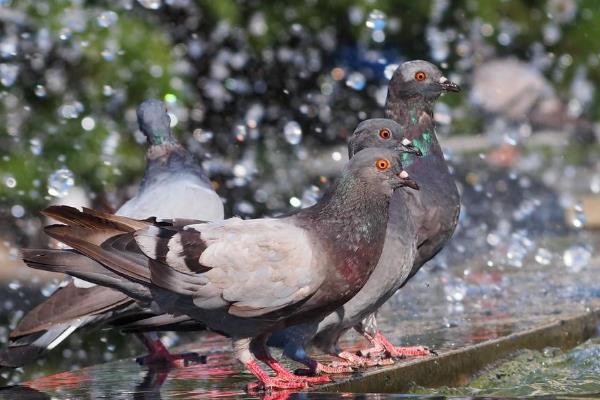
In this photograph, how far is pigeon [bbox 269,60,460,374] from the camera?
183 inches

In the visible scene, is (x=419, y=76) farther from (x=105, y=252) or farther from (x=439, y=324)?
(x=105, y=252)

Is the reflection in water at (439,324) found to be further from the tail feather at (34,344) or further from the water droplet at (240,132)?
the water droplet at (240,132)

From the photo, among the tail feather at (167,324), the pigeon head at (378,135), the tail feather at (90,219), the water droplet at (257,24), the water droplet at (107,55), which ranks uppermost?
the water droplet at (257,24)

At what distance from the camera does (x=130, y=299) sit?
16.6 feet

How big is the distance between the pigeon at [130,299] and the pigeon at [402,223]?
2.40ft

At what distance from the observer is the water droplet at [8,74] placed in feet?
31.5

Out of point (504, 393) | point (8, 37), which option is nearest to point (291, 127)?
point (8, 37)

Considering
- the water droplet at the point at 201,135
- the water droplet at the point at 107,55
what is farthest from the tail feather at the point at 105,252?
the water droplet at the point at 201,135

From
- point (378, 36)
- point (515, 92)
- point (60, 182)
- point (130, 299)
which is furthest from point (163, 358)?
point (515, 92)

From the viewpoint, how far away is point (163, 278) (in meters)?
4.17

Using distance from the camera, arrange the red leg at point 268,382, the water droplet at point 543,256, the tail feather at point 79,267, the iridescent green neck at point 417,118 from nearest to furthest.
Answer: the red leg at point 268,382, the tail feather at point 79,267, the iridescent green neck at point 417,118, the water droplet at point 543,256

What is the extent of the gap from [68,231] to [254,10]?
23.3 feet

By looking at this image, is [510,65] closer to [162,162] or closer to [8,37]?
[8,37]

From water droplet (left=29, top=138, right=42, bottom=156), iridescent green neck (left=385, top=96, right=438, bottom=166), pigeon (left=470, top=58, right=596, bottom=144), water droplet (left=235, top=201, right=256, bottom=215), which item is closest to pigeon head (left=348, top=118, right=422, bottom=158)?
iridescent green neck (left=385, top=96, right=438, bottom=166)
